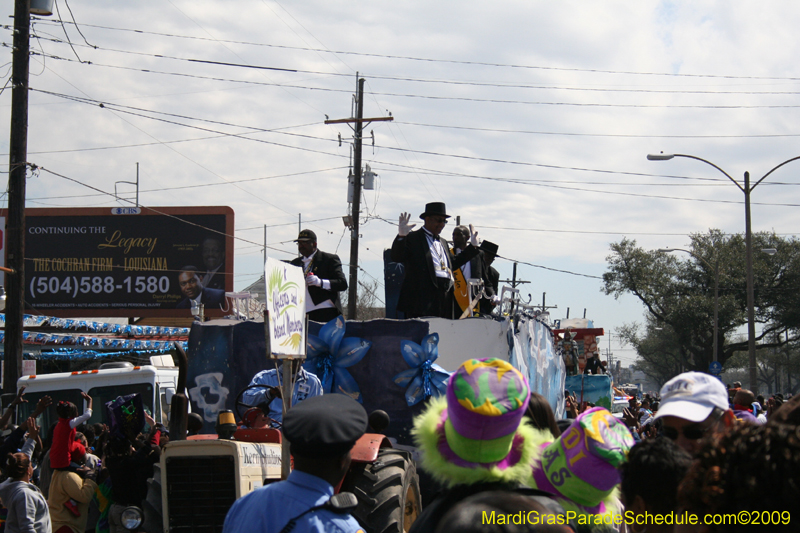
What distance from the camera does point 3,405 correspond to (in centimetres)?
1202

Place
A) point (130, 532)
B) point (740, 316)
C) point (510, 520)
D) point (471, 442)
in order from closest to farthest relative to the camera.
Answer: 1. point (510, 520)
2. point (471, 442)
3. point (130, 532)
4. point (740, 316)

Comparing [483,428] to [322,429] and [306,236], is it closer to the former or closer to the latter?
[322,429]

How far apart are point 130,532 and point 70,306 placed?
2987 centimetres

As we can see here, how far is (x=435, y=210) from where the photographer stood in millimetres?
9484

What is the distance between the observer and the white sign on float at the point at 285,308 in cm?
491

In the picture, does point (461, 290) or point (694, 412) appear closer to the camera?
point (694, 412)

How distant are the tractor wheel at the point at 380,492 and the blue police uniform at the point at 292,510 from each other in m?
2.87

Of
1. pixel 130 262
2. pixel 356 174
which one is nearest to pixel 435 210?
pixel 356 174

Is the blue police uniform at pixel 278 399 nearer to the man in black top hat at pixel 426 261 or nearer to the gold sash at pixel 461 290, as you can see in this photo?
the man in black top hat at pixel 426 261

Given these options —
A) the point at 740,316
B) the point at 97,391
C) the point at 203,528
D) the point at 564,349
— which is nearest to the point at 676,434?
the point at 203,528

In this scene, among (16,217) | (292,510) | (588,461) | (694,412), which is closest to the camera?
(292,510)

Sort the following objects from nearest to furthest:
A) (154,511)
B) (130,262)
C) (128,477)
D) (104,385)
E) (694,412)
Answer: (694,412), (154,511), (128,477), (104,385), (130,262)

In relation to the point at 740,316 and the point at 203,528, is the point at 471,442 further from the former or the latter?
the point at 740,316

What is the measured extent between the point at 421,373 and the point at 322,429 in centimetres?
573
